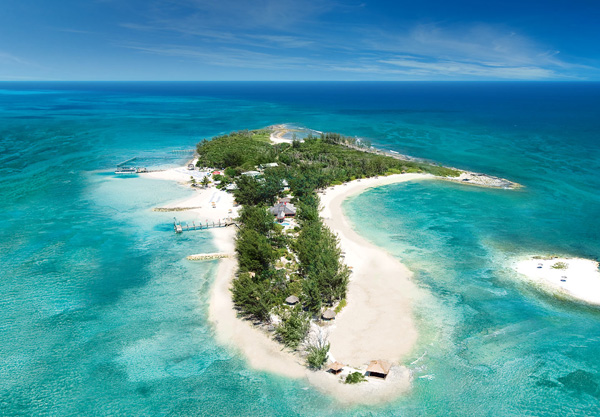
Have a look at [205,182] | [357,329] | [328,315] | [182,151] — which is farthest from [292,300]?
[182,151]

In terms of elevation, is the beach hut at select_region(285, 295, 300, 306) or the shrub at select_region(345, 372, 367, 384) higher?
→ the beach hut at select_region(285, 295, 300, 306)

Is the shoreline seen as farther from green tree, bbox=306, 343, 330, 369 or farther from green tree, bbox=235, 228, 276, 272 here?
green tree, bbox=235, 228, 276, 272

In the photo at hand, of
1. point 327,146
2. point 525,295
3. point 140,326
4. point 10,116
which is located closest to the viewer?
point 140,326

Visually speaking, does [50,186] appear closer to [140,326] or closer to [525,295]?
[140,326]

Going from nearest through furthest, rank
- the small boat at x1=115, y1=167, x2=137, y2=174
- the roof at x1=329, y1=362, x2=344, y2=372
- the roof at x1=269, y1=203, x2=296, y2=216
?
the roof at x1=329, y1=362, x2=344, y2=372 → the roof at x1=269, y1=203, x2=296, y2=216 → the small boat at x1=115, y1=167, x2=137, y2=174

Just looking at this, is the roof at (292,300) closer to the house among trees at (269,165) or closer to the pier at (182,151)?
the house among trees at (269,165)

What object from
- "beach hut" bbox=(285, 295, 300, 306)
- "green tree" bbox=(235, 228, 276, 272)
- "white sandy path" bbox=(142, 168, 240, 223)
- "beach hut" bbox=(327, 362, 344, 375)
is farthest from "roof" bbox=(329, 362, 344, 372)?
"white sandy path" bbox=(142, 168, 240, 223)

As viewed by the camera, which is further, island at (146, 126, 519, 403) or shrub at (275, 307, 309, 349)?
shrub at (275, 307, 309, 349)

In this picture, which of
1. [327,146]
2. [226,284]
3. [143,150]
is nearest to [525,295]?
[226,284]
